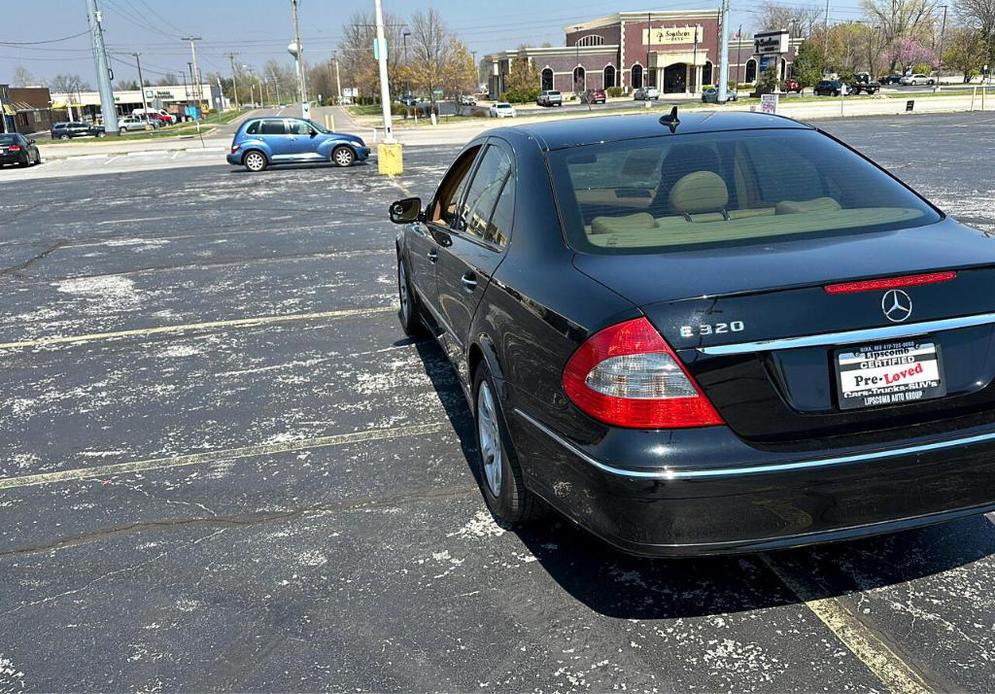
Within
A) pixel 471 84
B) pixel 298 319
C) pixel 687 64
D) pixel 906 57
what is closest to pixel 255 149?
pixel 298 319

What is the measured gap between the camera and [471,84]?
3046 inches

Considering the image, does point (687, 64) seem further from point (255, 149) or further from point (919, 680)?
point (919, 680)

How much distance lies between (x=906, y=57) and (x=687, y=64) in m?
29.3

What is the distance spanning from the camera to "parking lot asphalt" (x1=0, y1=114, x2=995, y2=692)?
8.38ft

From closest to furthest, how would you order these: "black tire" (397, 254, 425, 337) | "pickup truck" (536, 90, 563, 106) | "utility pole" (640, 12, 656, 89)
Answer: "black tire" (397, 254, 425, 337) < "pickup truck" (536, 90, 563, 106) < "utility pole" (640, 12, 656, 89)

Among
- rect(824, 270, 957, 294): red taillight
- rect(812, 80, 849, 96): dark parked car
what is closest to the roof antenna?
rect(824, 270, 957, 294): red taillight

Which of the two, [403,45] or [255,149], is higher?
[403,45]

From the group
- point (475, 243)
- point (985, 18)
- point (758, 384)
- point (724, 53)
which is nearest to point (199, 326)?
point (475, 243)

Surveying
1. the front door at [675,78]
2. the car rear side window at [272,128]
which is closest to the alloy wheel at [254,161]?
the car rear side window at [272,128]

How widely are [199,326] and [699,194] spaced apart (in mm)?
5135

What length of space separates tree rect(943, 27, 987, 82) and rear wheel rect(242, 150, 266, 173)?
8316 centimetres

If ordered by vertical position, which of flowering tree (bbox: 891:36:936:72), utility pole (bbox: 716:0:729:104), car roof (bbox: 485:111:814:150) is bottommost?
car roof (bbox: 485:111:814:150)

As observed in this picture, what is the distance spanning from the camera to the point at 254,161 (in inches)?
949

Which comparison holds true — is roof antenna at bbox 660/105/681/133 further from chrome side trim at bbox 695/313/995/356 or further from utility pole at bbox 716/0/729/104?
utility pole at bbox 716/0/729/104
